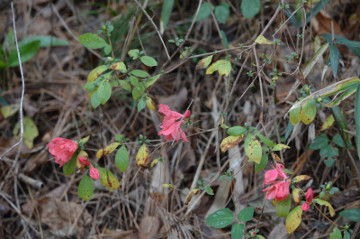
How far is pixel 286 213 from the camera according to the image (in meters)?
1.25

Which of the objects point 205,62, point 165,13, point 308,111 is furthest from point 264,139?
point 165,13

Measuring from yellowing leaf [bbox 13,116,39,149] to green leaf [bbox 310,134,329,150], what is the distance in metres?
1.48

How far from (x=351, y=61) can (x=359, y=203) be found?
2.50 ft

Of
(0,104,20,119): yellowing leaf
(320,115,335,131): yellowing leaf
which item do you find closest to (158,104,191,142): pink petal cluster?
(320,115,335,131): yellowing leaf

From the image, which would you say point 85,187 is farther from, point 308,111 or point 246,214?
point 308,111

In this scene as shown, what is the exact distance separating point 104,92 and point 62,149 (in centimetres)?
25

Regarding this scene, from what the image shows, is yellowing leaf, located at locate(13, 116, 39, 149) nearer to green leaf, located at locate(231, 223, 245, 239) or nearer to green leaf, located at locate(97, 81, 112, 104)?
green leaf, located at locate(97, 81, 112, 104)

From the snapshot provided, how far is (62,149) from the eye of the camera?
137cm

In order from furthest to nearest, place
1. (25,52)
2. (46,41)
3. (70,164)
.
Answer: (46,41) < (25,52) < (70,164)

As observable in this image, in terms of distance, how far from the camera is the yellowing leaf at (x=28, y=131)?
Result: 215 cm

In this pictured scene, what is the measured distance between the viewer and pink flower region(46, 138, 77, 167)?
53.7 inches

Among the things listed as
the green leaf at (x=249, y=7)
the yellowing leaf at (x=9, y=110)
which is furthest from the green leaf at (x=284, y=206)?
the yellowing leaf at (x=9, y=110)

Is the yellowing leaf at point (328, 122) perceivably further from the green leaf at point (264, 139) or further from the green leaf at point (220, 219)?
the green leaf at point (220, 219)

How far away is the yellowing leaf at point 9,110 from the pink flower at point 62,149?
3.23ft
